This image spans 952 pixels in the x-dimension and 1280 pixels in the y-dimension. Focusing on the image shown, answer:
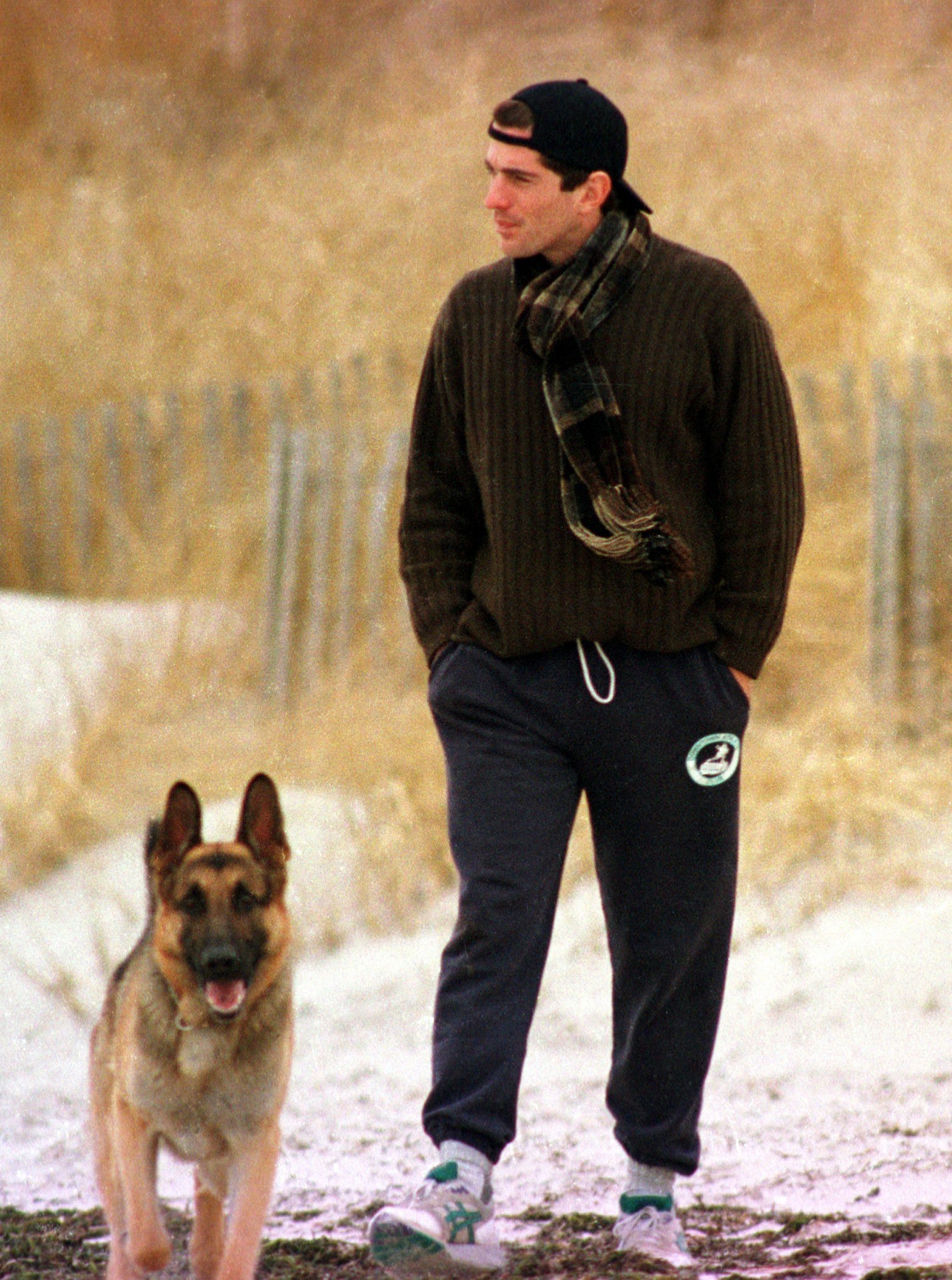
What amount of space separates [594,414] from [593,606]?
0.33 metres

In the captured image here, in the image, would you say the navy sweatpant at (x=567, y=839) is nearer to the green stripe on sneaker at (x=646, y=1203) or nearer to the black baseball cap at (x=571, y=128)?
the green stripe on sneaker at (x=646, y=1203)

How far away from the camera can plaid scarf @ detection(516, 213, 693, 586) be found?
9.89ft

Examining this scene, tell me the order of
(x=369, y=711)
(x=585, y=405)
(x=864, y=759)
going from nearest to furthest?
(x=585, y=405), (x=864, y=759), (x=369, y=711)

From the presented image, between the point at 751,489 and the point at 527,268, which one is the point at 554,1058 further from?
the point at 527,268

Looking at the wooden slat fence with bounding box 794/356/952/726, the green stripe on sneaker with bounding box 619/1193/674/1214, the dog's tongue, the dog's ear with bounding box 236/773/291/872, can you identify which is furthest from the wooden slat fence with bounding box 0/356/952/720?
the dog's tongue

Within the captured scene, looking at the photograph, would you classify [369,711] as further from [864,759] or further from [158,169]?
[158,169]

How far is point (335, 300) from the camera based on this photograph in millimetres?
13445

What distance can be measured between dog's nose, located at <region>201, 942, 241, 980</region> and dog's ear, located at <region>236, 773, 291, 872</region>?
0.17 meters

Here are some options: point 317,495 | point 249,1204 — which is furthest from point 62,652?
point 249,1204

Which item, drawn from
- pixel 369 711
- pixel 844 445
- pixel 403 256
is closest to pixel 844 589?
pixel 844 445

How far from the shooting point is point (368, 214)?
14.0 m

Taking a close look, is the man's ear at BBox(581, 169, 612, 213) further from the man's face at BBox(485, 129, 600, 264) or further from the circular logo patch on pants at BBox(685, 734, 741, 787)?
the circular logo patch on pants at BBox(685, 734, 741, 787)

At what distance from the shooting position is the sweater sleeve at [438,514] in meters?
3.30

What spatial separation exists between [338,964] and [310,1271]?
9.38ft
